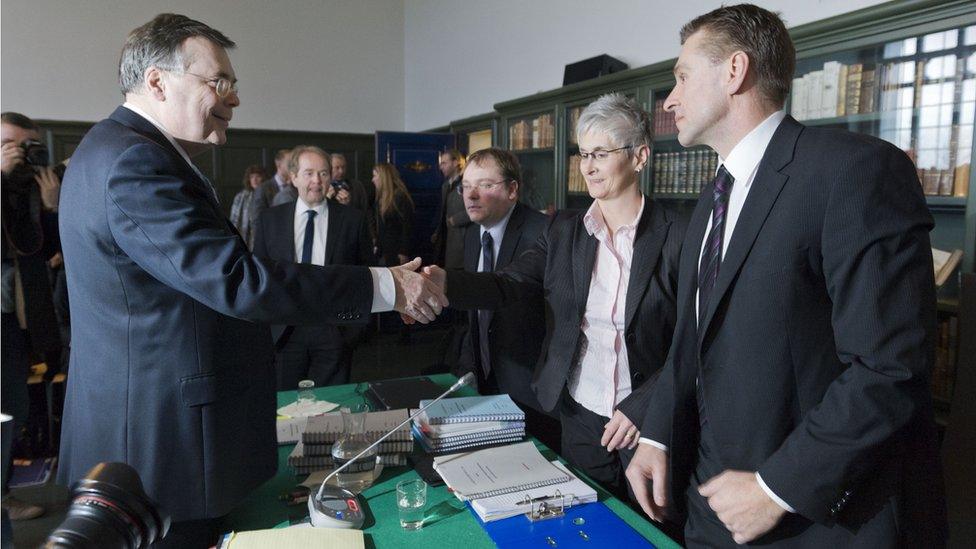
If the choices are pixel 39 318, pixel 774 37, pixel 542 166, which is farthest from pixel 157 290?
pixel 542 166

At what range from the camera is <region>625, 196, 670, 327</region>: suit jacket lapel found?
1805 millimetres

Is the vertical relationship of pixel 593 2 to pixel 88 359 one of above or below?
above

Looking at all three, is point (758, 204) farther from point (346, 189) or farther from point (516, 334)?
point (346, 189)

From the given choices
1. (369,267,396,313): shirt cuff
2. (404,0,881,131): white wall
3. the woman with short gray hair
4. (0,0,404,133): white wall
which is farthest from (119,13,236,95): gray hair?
(0,0,404,133): white wall

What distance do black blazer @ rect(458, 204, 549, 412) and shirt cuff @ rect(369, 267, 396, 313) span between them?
699 millimetres

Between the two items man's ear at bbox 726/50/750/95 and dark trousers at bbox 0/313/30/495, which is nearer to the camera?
man's ear at bbox 726/50/750/95

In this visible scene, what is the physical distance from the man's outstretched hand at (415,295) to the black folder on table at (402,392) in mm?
341

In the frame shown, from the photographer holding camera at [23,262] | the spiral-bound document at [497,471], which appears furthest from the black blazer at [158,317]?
the photographer holding camera at [23,262]

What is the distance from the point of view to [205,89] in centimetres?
149

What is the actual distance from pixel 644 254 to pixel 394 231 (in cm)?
486

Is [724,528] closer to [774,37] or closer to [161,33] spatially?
[774,37]

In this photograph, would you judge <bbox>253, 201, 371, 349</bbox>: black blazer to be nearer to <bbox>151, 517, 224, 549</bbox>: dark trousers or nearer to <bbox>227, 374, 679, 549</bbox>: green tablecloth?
<bbox>227, 374, 679, 549</bbox>: green tablecloth

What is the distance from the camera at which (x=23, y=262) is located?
3084 millimetres

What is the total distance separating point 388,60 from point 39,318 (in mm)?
6943
